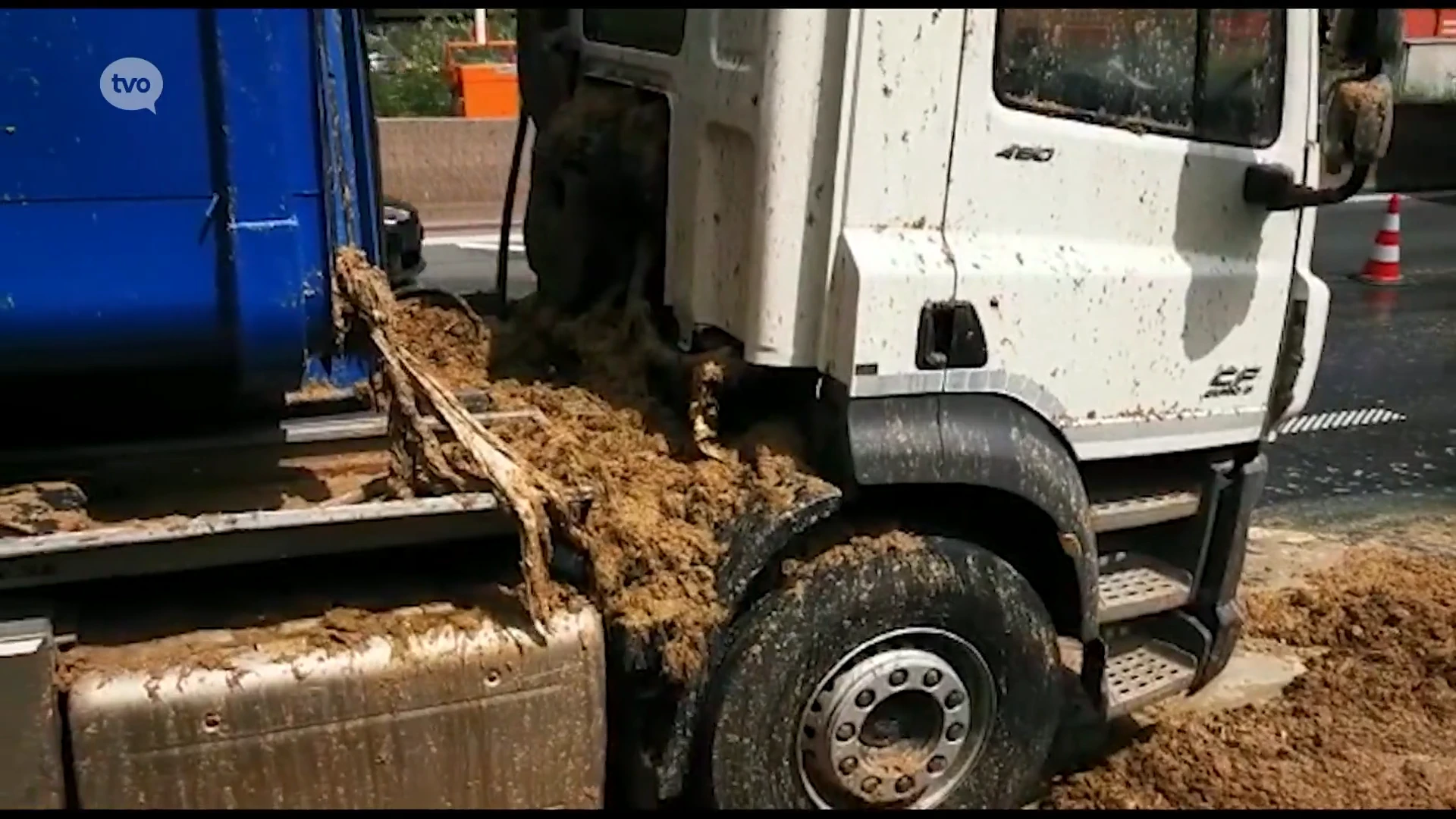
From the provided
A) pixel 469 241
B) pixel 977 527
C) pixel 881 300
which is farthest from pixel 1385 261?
pixel 881 300

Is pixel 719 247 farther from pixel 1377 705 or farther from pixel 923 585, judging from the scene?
pixel 1377 705

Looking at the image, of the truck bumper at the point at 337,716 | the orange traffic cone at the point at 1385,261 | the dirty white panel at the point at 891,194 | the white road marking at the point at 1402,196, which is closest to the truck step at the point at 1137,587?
the dirty white panel at the point at 891,194

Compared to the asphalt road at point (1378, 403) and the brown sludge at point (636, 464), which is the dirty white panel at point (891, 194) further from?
the asphalt road at point (1378, 403)

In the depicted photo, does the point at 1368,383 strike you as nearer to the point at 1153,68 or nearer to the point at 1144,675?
the point at 1144,675

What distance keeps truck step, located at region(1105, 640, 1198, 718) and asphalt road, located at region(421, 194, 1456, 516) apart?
7.29 feet

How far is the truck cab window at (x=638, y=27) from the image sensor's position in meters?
4.16

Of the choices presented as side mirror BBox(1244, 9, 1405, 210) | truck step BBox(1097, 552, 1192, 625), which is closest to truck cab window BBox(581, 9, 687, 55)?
side mirror BBox(1244, 9, 1405, 210)

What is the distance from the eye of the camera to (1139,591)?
4566 mm

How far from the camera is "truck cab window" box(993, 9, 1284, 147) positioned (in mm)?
3820

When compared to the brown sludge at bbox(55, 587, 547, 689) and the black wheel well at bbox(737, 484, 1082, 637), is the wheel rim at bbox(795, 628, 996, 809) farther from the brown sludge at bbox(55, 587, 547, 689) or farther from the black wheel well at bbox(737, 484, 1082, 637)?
the brown sludge at bbox(55, 587, 547, 689)

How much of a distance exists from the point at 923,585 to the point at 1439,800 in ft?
5.95

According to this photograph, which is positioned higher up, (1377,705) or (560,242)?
(560,242)

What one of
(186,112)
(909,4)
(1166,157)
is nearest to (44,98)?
(186,112)

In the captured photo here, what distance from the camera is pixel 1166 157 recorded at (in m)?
4.08
